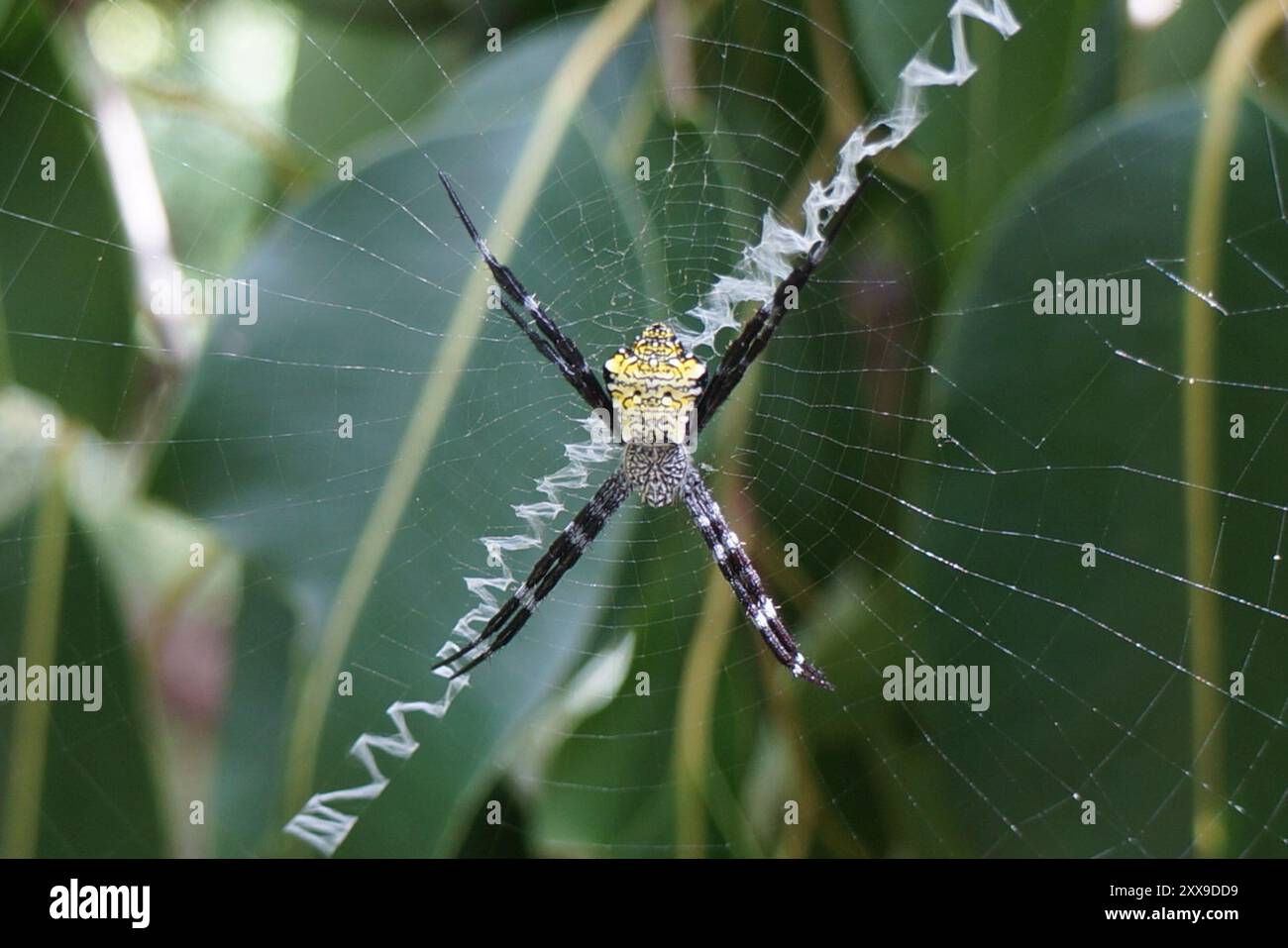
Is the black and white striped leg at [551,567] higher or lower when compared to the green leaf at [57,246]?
lower

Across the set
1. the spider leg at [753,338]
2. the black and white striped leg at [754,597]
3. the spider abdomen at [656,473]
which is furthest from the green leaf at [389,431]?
the spider abdomen at [656,473]

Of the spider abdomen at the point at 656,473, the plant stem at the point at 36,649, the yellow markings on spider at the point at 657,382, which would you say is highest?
the yellow markings on spider at the point at 657,382

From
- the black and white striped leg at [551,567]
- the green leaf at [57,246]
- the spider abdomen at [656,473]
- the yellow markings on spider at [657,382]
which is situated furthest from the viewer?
the spider abdomen at [656,473]

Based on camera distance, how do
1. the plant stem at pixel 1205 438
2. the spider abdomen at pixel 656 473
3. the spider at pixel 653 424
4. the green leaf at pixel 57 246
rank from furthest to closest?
the spider abdomen at pixel 656 473 → the spider at pixel 653 424 → the green leaf at pixel 57 246 → the plant stem at pixel 1205 438

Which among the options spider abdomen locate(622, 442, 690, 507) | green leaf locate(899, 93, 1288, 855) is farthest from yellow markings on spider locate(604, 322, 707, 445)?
green leaf locate(899, 93, 1288, 855)

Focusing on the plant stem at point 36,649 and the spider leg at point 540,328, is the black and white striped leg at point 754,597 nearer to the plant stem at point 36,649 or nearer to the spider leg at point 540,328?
the spider leg at point 540,328
